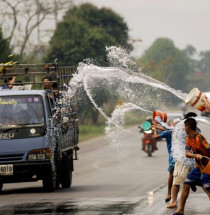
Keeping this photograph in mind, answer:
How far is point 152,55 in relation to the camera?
193 metres

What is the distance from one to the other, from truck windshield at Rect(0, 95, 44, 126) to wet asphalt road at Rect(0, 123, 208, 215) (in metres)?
1.50

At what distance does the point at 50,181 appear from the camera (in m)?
19.0

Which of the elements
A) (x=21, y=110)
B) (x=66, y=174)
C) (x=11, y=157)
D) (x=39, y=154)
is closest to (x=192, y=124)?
(x=39, y=154)

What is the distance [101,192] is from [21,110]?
234 centimetres

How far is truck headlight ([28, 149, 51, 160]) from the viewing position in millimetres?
18469

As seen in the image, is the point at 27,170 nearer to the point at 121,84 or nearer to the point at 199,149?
the point at 121,84

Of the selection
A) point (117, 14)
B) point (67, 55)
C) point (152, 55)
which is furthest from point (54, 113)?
point (152, 55)

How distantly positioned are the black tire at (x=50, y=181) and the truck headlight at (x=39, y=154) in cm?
36

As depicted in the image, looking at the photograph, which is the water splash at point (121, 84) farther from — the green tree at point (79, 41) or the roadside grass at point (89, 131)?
the green tree at point (79, 41)

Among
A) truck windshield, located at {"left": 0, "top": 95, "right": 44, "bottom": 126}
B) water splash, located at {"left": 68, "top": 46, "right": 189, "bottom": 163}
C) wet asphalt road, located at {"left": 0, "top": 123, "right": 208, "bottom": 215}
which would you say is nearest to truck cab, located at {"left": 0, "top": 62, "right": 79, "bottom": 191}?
truck windshield, located at {"left": 0, "top": 95, "right": 44, "bottom": 126}

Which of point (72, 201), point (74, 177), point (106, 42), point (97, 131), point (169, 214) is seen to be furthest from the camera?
point (106, 42)

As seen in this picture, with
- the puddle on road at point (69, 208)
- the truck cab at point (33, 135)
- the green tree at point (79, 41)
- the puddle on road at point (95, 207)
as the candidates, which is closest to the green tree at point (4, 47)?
the truck cab at point (33, 135)

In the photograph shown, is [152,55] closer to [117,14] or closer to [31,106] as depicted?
[117,14]

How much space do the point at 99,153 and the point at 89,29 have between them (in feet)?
97.9
